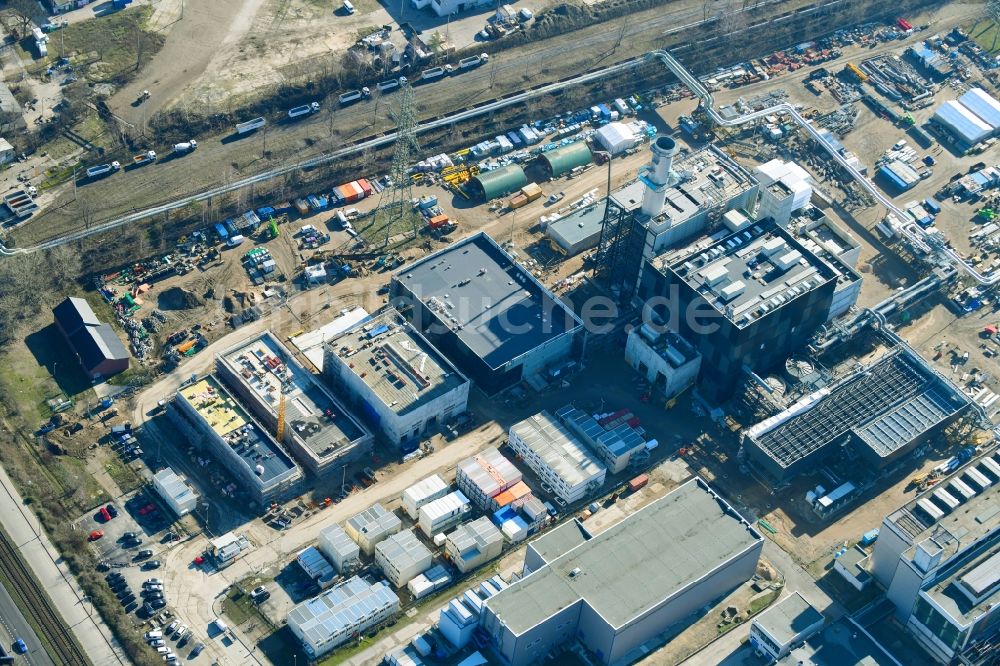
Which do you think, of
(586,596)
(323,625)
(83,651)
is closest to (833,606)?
(586,596)

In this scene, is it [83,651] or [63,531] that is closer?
[83,651]

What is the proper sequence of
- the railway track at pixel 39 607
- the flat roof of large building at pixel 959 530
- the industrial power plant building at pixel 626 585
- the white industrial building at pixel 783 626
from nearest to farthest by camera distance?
1. the railway track at pixel 39 607
2. the industrial power plant building at pixel 626 585
3. the white industrial building at pixel 783 626
4. the flat roof of large building at pixel 959 530

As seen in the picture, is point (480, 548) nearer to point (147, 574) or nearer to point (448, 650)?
point (448, 650)

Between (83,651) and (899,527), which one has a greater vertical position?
(83,651)

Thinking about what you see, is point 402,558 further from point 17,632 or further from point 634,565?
point 17,632

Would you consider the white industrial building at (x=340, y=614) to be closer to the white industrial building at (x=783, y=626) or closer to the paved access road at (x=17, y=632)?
the paved access road at (x=17, y=632)

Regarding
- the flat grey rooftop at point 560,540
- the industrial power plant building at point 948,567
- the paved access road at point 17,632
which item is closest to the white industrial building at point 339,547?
the flat grey rooftop at point 560,540
